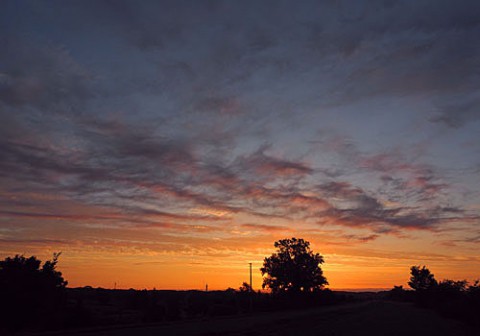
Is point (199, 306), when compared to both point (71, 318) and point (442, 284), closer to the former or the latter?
point (71, 318)

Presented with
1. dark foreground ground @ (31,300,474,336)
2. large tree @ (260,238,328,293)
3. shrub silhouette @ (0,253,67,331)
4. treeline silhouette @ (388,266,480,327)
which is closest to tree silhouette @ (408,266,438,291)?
treeline silhouette @ (388,266,480,327)

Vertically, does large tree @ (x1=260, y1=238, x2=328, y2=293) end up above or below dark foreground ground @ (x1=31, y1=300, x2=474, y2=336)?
above

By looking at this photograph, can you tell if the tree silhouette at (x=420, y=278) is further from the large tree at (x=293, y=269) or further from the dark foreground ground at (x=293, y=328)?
the dark foreground ground at (x=293, y=328)

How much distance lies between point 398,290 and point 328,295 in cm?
11121

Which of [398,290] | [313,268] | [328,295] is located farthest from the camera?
[398,290]

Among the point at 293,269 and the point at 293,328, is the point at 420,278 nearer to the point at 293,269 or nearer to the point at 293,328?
the point at 293,269

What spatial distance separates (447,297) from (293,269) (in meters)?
31.6

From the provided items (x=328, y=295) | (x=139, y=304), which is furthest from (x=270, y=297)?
(x=139, y=304)

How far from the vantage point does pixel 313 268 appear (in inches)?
3851

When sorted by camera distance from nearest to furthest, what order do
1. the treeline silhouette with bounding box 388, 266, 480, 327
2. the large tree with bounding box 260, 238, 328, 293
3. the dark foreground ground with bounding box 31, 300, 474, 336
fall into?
the dark foreground ground with bounding box 31, 300, 474, 336
the treeline silhouette with bounding box 388, 266, 480, 327
the large tree with bounding box 260, 238, 328, 293

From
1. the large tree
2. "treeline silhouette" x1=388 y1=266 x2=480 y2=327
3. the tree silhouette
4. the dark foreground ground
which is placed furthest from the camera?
the tree silhouette

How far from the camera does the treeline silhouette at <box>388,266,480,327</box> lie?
151 feet

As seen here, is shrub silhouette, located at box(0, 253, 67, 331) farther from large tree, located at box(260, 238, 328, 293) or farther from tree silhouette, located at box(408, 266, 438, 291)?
tree silhouette, located at box(408, 266, 438, 291)

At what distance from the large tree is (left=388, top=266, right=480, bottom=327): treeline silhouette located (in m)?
23.8
